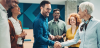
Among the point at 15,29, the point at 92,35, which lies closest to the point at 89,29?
the point at 92,35

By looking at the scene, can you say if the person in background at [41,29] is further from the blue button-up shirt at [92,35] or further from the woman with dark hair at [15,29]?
the blue button-up shirt at [92,35]

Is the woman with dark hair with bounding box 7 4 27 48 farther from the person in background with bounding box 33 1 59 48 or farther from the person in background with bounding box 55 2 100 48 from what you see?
the person in background with bounding box 55 2 100 48

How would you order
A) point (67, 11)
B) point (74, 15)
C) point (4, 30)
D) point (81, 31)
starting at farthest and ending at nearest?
point (67, 11) < point (74, 15) < point (81, 31) < point (4, 30)

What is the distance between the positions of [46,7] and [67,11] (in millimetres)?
3714

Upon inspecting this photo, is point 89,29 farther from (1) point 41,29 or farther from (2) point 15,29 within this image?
(2) point 15,29

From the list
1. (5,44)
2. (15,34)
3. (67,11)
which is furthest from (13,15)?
(67,11)

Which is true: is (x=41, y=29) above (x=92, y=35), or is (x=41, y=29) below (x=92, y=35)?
above

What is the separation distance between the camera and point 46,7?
192 centimetres

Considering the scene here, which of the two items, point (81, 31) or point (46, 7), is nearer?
point (81, 31)

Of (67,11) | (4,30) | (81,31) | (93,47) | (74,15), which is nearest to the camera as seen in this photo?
(4,30)

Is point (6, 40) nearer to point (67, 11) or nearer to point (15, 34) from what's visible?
point (15, 34)

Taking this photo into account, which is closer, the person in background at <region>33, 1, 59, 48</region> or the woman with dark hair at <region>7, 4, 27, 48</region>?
the woman with dark hair at <region>7, 4, 27, 48</region>

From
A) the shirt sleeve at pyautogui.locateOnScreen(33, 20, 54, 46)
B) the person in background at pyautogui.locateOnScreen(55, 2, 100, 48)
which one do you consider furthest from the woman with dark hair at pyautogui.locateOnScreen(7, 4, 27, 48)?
the person in background at pyautogui.locateOnScreen(55, 2, 100, 48)

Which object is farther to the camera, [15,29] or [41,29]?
[41,29]
